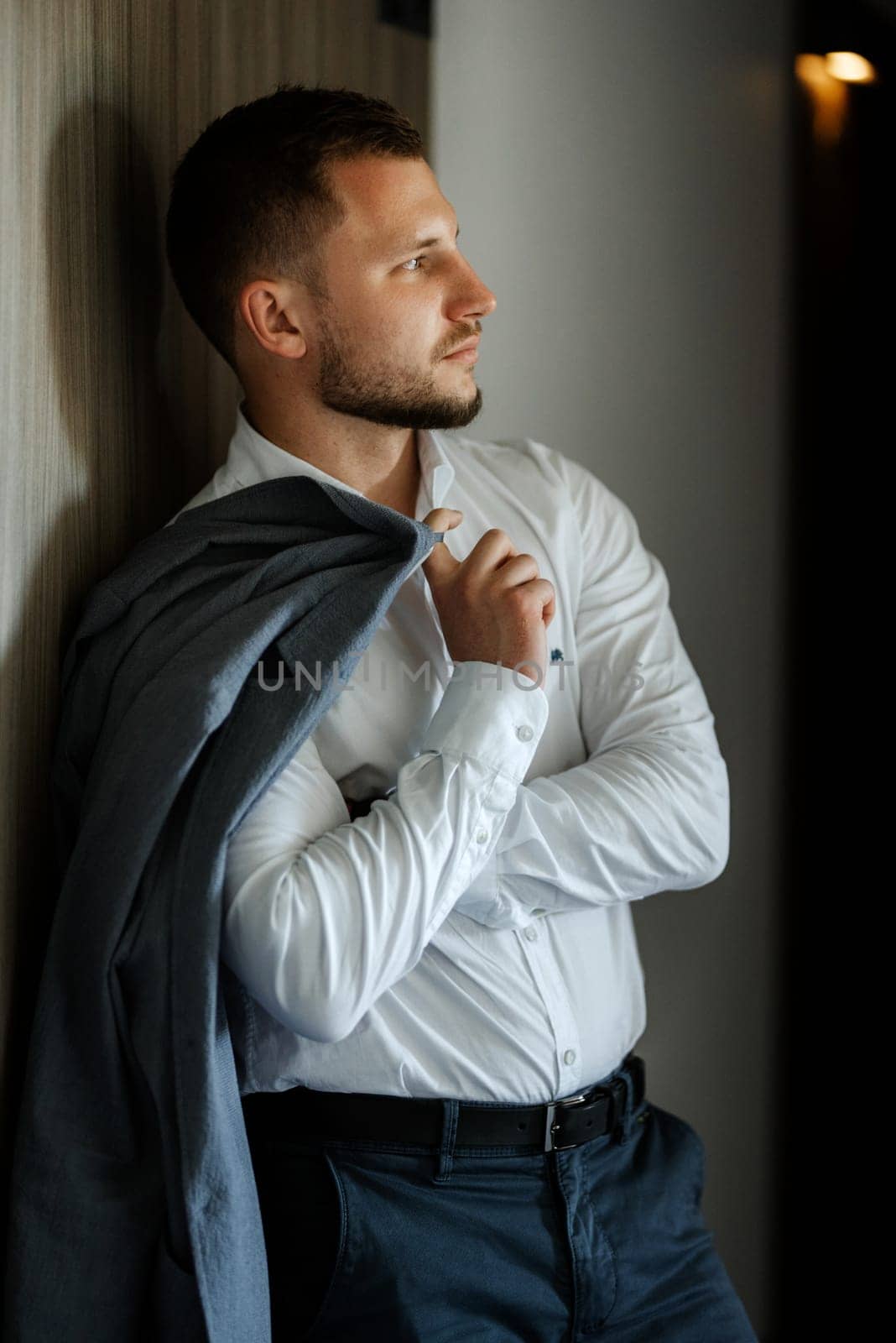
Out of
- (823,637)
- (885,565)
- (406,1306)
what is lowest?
(406,1306)

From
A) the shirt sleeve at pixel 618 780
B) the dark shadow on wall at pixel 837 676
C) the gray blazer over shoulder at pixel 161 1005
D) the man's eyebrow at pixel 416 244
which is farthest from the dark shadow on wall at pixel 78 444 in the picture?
the dark shadow on wall at pixel 837 676

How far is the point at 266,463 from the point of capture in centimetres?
130

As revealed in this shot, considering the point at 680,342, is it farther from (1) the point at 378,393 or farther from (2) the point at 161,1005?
(2) the point at 161,1005

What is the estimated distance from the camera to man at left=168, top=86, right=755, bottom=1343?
108 cm

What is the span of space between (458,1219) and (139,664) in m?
0.58

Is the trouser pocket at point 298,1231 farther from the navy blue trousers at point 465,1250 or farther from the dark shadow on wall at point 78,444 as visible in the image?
the dark shadow on wall at point 78,444

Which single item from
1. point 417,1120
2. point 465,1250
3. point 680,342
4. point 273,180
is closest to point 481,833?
point 417,1120

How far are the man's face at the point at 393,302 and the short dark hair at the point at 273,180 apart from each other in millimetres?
20

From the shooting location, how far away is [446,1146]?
3.79 feet

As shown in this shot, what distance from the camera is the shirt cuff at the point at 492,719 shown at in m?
1.09

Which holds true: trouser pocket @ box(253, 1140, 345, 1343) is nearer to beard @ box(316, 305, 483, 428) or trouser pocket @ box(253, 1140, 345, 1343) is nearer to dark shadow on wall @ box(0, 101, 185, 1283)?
dark shadow on wall @ box(0, 101, 185, 1283)

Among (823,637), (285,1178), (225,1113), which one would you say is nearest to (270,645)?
(225,1113)

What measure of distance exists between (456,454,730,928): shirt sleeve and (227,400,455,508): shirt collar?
158 millimetres

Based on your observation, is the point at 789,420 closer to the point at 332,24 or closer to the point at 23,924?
the point at 332,24
